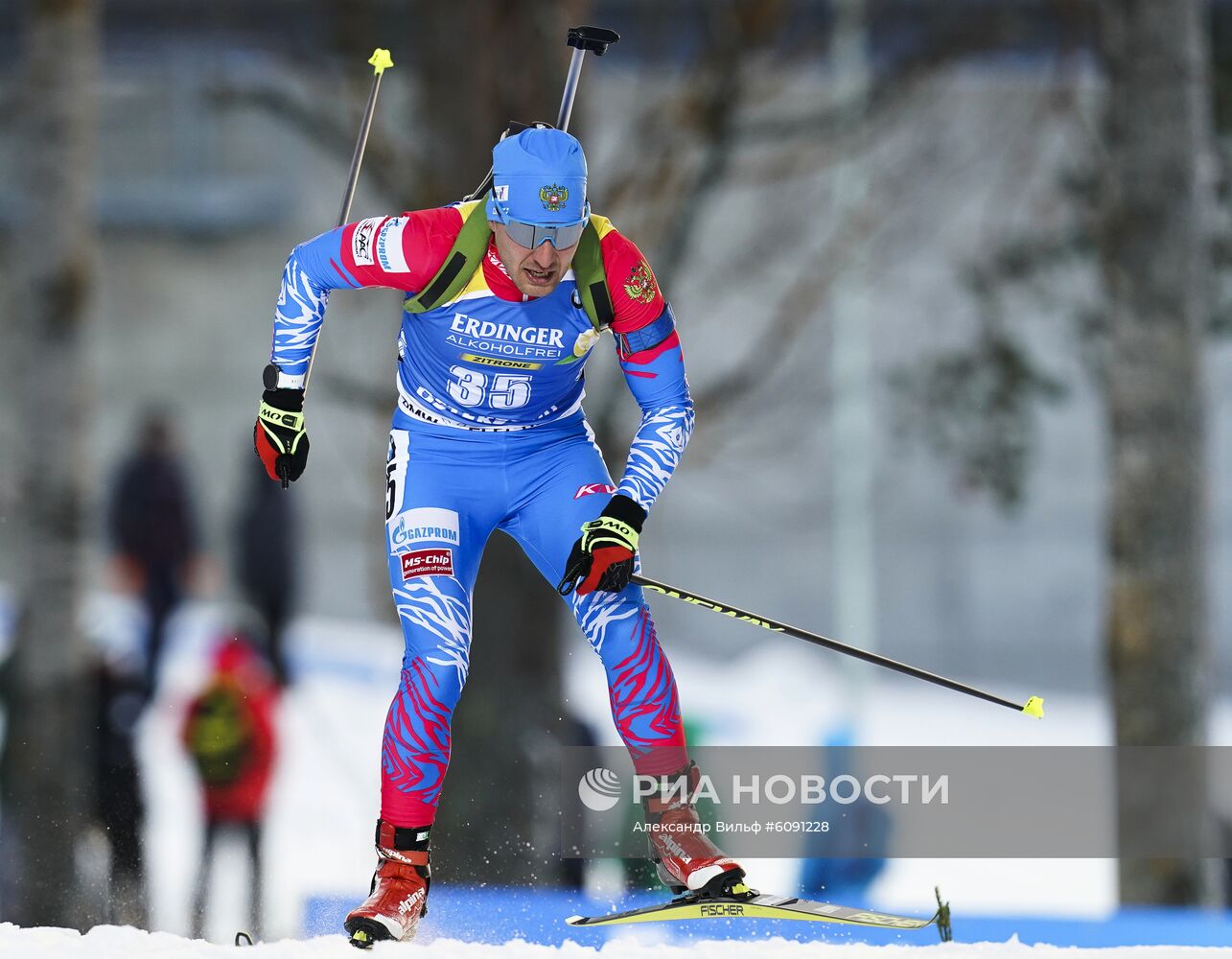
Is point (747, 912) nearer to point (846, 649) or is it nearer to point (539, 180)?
point (846, 649)

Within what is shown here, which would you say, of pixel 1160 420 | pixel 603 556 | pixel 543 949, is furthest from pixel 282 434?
pixel 1160 420

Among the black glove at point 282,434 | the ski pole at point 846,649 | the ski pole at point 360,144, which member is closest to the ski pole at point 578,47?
the ski pole at point 360,144

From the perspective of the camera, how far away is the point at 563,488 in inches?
183

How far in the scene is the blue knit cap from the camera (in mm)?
4242

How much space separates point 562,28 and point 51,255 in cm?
272

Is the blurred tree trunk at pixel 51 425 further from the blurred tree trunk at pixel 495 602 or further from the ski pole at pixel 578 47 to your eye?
the ski pole at pixel 578 47

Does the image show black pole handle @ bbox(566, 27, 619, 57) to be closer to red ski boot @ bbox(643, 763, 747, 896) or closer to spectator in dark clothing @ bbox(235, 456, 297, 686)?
red ski boot @ bbox(643, 763, 747, 896)

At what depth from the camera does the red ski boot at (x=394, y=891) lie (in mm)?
4445

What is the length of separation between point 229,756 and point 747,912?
10.5 ft

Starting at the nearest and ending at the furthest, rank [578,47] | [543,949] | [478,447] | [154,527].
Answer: [478,447] → [578,47] → [543,949] → [154,527]

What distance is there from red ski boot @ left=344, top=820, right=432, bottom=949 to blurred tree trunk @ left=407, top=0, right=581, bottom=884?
3129 mm

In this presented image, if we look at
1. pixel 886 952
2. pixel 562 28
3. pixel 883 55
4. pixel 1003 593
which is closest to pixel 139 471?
pixel 562 28

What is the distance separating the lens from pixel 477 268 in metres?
4.39

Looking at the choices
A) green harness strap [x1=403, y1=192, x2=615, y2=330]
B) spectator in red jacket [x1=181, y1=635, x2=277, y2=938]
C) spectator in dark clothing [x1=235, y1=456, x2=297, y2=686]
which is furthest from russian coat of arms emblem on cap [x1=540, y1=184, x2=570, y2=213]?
spectator in dark clothing [x1=235, y1=456, x2=297, y2=686]
